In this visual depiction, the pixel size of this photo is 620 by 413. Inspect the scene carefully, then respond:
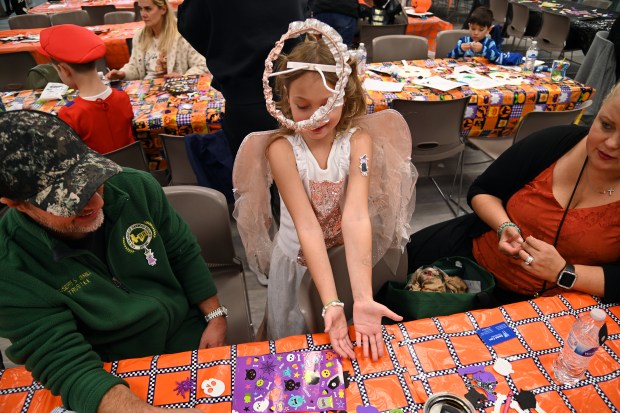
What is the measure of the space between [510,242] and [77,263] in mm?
1518

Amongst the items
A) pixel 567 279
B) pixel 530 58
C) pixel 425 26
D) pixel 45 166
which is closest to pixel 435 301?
pixel 567 279

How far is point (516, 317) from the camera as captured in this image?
1.25 metres

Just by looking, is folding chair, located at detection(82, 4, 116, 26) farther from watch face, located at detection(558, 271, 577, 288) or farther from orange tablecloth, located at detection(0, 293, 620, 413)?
watch face, located at detection(558, 271, 577, 288)

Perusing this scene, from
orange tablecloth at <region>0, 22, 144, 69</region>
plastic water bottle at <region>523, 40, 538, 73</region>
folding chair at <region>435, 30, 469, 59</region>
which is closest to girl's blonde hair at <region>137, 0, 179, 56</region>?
orange tablecloth at <region>0, 22, 144, 69</region>

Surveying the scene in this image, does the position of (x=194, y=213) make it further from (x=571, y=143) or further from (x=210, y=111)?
(x=571, y=143)

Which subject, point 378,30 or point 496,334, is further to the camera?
point 378,30

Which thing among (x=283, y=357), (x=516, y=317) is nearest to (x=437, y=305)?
(x=516, y=317)

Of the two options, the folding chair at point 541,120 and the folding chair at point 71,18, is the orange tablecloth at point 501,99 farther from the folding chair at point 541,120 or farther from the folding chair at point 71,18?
the folding chair at point 71,18

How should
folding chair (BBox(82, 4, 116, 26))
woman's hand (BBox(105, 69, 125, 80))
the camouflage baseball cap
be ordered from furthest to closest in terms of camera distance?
folding chair (BBox(82, 4, 116, 26)), woman's hand (BBox(105, 69, 125, 80)), the camouflage baseball cap

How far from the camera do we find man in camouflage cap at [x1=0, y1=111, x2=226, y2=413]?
0.97 meters

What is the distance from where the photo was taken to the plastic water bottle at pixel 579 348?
1.04 m

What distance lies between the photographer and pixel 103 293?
1.22 metres

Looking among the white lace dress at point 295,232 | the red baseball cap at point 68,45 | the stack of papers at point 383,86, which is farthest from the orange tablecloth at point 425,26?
the white lace dress at point 295,232

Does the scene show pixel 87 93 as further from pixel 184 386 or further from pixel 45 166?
pixel 184 386
